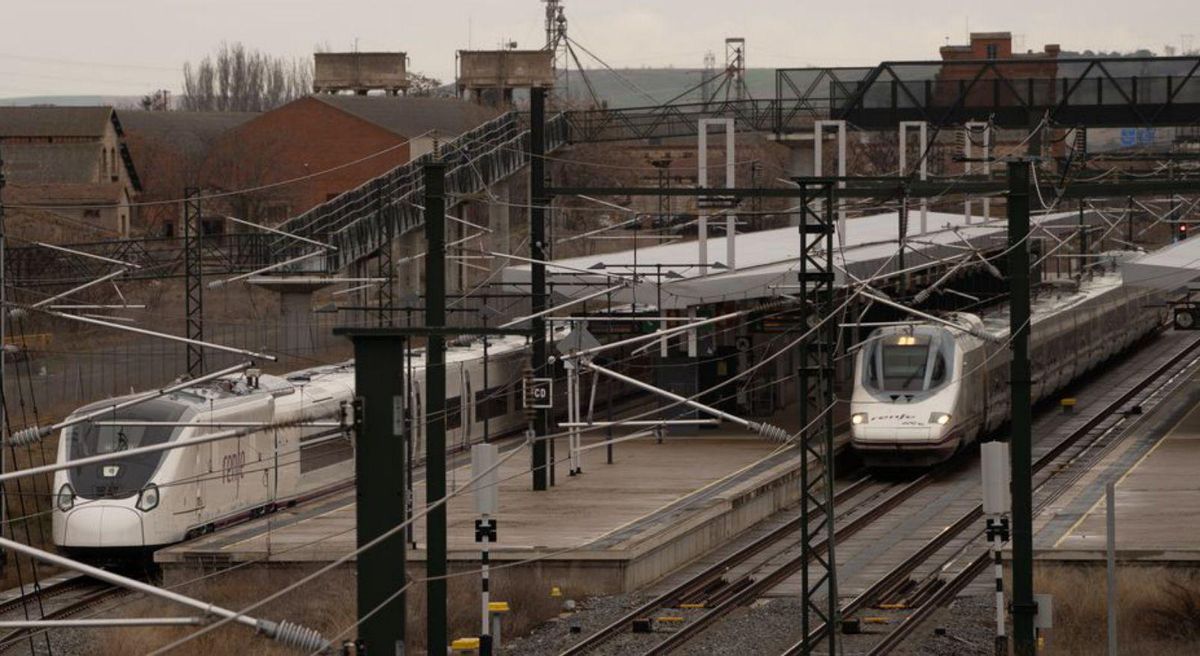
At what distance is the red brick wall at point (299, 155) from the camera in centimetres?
7950

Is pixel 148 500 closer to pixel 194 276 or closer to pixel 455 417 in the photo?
pixel 194 276

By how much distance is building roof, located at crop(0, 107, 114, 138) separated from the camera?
73.1 m

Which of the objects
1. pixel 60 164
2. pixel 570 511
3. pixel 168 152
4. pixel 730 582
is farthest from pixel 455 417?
pixel 168 152

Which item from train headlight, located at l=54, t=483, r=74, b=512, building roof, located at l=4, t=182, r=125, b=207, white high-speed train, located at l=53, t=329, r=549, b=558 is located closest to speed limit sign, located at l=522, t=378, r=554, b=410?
white high-speed train, located at l=53, t=329, r=549, b=558

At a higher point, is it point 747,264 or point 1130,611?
point 747,264

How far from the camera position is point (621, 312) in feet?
139

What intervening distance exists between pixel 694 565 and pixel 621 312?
Answer: 14.6 meters

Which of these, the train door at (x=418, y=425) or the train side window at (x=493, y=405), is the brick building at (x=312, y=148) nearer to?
the train side window at (x=493, y=405)

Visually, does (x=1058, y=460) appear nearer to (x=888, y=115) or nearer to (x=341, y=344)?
(x=888, y=115)

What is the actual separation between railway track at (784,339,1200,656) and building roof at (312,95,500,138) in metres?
39.1

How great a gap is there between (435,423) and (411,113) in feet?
220

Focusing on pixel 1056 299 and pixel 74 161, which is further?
pixel 74 161

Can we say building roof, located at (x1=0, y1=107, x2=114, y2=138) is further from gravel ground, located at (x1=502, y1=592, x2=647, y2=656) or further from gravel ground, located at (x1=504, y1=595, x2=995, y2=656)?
gravel ground, located at (x1=504, y1=595, x2=995, y2=656)

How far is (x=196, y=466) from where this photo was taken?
28.3m
